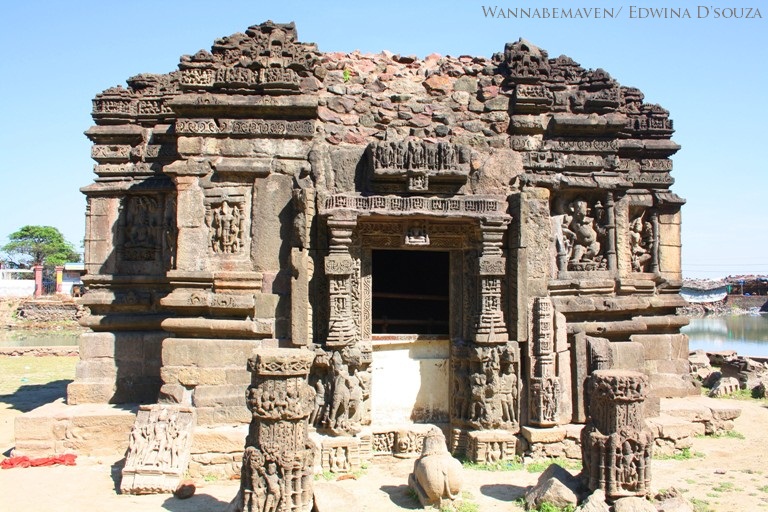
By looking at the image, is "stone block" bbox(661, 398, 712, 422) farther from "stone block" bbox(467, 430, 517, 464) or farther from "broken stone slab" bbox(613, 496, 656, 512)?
"broken stone slab" bbox(613, 496, 656, 512)

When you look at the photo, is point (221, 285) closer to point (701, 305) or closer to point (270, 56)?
point (270, 56)

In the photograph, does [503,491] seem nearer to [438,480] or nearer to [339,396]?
[438,480]

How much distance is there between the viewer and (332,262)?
299 inches

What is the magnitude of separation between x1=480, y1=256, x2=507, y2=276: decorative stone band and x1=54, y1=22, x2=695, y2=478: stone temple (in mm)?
17

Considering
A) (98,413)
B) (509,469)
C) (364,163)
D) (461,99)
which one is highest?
(461,99)

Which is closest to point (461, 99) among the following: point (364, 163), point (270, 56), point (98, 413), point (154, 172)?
point (364, 163)

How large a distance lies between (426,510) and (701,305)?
171 feet

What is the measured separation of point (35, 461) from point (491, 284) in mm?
5918

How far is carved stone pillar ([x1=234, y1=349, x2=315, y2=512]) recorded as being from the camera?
18.2ft

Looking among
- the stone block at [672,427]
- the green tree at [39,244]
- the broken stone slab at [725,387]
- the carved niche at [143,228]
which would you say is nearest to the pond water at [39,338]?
the carved niche at [143,228]

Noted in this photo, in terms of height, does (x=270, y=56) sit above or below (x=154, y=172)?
above

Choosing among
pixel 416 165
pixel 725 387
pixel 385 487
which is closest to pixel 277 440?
pixel 385 487

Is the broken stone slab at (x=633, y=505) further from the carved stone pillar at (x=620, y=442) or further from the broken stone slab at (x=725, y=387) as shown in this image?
the broken stone slab at (x=725, y=387)

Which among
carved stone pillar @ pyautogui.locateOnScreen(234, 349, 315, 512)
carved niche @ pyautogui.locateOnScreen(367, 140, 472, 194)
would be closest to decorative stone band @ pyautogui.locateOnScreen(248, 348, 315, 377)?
carved stone pillar @ pyautogui.locateOnScreen(234, 349, 315, 512)
